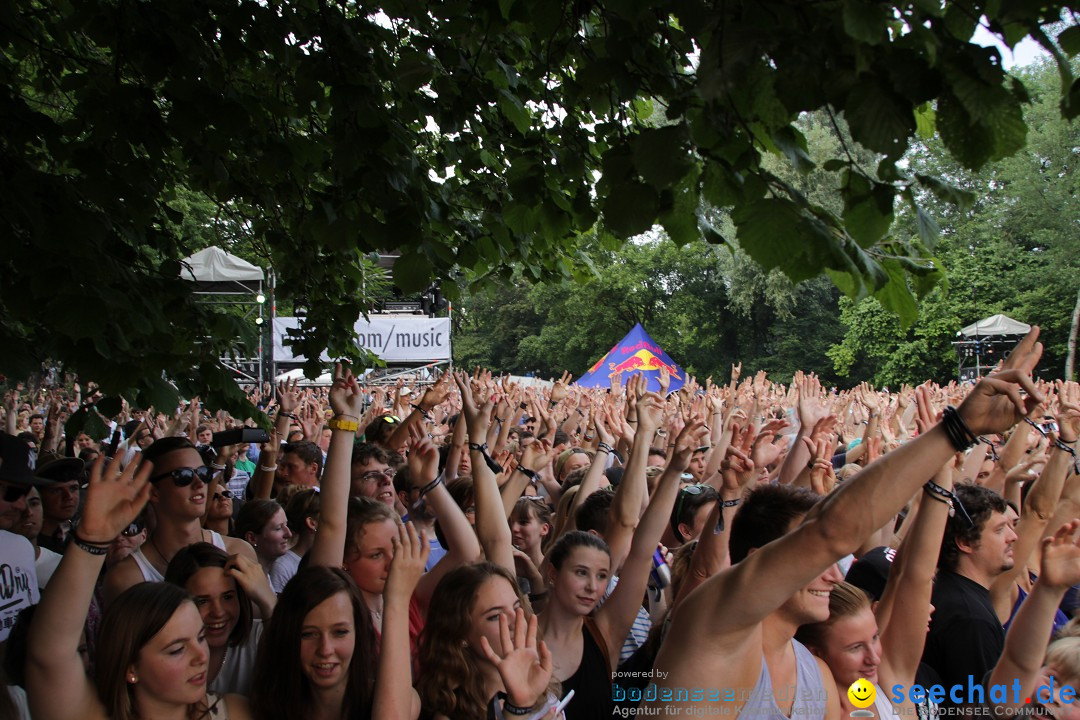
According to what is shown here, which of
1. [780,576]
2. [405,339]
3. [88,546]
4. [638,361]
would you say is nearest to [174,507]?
[88,546]

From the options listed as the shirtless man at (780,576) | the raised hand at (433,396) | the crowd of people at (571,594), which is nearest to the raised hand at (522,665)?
the crowd of people at (571,594)

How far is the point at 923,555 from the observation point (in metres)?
2.96

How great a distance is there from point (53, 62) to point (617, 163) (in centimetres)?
451

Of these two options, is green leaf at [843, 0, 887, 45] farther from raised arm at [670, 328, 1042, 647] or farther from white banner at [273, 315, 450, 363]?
white banner at [273, 315, 450, 363]

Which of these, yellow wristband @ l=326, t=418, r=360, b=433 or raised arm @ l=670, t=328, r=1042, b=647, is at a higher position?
yellow wristband @ l=326, t=418, r=360, b=433

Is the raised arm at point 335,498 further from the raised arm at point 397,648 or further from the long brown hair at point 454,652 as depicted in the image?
the raised arm at point 397,648

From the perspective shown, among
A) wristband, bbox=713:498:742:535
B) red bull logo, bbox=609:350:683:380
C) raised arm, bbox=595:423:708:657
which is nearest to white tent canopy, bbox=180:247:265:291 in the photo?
red bull logo, bbox=609:350:683:380

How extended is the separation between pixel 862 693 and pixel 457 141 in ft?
12.6

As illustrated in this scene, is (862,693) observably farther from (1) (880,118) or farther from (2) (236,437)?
(2) (236,437)

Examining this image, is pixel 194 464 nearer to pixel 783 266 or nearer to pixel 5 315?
pixel 5 315

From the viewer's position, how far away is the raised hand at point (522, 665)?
2314 mm

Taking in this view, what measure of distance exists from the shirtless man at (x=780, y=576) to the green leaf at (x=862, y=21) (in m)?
0.91

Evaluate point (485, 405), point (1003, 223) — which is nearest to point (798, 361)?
point (1003, 223)

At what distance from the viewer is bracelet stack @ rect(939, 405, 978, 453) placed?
2.05m
